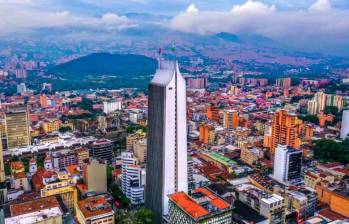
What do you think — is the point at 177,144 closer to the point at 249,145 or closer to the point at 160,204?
the point at 160,204

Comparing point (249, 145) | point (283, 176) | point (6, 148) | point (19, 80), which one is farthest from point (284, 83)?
point (19, 80)

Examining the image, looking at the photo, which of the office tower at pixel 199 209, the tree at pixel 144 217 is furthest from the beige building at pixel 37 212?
the office tower at pixel 199 209

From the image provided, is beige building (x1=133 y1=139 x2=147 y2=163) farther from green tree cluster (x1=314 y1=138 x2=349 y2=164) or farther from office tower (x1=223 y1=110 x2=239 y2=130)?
green tree cluster (x1=314 y1=138 x2=349 y2=164)

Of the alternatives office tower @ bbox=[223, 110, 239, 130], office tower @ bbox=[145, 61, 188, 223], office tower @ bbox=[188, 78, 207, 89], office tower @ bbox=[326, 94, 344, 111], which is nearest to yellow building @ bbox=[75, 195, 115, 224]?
office tower @ bbox=[145, 61, 188, 223]

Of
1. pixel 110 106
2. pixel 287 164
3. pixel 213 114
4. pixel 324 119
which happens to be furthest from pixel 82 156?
pixel 324 119

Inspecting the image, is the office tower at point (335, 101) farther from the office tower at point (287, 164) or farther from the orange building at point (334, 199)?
the orange building at point (334, 199)
